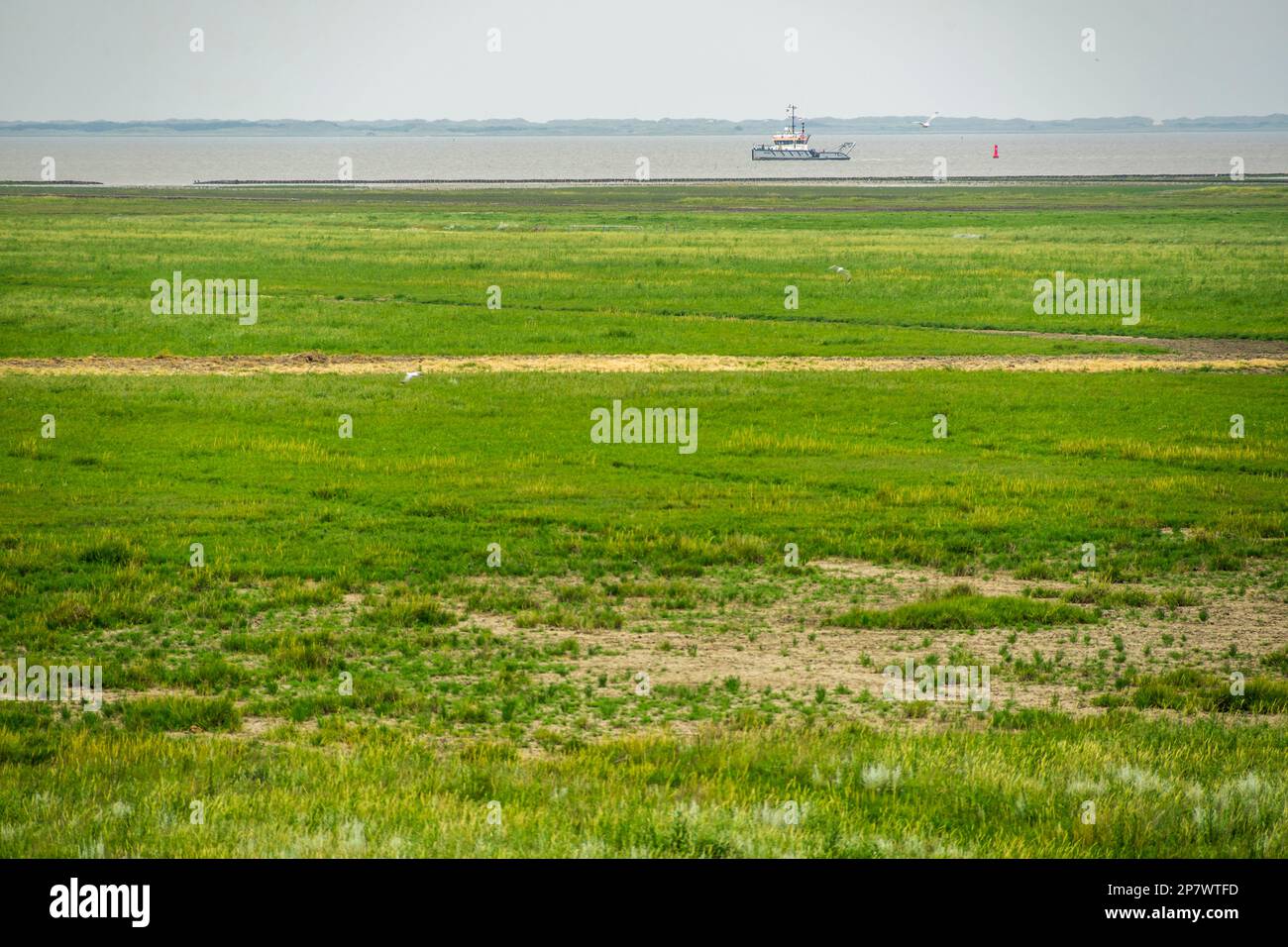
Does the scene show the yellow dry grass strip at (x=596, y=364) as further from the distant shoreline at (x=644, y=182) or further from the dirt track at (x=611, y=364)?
the distant shoreline at (x=644, y=182)

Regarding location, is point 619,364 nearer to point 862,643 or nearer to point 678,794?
point 862,643

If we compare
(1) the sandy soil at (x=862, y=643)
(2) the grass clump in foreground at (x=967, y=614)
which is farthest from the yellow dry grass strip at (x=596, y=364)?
(2) the grass clump in foreground at (x=967, y=614)

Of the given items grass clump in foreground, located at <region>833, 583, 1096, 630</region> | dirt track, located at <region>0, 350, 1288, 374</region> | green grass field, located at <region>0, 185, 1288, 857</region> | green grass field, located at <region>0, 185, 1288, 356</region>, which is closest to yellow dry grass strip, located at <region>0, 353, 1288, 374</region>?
dirt track, located at <region>0, 350, 1288, 374</region>

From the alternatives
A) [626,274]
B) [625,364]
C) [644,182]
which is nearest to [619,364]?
[625,364]

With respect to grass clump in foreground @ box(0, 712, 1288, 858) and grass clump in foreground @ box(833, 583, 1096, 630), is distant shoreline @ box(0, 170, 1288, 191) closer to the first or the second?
grass clump in foreground @ box(833, 583, 1096, 630)

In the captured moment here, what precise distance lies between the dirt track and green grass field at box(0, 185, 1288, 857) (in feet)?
4.13

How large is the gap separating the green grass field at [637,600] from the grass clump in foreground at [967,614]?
Answer: 10 centimetres

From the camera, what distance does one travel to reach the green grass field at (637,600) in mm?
10289

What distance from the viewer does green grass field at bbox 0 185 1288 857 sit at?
1029cm

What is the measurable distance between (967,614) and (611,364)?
75.3ft

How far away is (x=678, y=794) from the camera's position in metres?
10.8

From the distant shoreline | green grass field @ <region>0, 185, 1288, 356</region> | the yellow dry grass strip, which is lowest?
the yellow dry grass strip

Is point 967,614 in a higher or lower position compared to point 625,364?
lower
